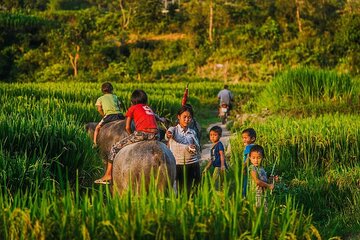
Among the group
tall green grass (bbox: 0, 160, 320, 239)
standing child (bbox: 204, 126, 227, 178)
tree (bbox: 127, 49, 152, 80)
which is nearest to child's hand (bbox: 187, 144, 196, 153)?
standing child (bbox: 204, 126, 227, 178)

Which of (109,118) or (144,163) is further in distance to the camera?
(109,118)

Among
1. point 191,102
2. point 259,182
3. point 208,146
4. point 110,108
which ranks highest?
point 110,108

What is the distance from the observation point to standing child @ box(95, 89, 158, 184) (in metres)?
7.78

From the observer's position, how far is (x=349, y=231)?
7434mm

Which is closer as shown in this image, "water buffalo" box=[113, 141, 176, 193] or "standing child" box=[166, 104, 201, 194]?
"water buffalo" box=[113, 141, 176, 193]

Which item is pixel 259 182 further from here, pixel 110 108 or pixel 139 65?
pixel 139 65

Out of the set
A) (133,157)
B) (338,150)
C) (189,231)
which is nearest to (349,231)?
(133,157)

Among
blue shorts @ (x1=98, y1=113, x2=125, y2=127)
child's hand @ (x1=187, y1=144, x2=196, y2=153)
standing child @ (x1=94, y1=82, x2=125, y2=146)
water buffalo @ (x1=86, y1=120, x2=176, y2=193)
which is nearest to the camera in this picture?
water buffalo @ (x1=86, y1=120, x2=176, y2=193)

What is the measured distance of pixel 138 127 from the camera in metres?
7.98

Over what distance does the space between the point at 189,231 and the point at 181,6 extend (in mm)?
50239

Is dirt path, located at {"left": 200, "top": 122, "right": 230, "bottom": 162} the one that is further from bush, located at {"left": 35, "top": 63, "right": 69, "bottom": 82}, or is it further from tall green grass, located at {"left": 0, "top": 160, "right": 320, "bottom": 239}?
bush, located at {"left": 35, "top": 63, "right": 69, "bottom": 82}

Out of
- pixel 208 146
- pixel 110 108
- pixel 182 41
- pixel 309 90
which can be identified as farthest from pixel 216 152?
pixel 182 41

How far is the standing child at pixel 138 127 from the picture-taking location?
7781mm

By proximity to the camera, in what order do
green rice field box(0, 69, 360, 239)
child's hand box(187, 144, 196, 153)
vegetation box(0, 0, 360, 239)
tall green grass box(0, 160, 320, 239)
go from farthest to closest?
child's hand box(187, 144, 196, 153) → vegetation box(0, 0, 360, 239) → green rice field box(0, 69, 360, 239) → tall green grass box(0, 160, 320, 239)
